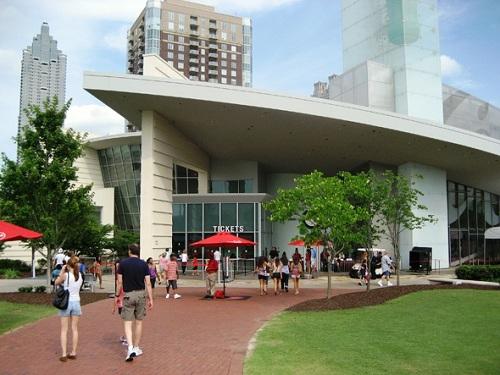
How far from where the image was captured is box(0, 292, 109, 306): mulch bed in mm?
16156

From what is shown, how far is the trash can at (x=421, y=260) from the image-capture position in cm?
3147

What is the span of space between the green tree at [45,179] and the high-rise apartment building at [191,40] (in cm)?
9787

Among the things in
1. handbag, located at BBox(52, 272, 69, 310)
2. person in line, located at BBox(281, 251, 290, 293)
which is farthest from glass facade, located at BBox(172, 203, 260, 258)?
handbag, located at BBox(52, 272, 69, 310)

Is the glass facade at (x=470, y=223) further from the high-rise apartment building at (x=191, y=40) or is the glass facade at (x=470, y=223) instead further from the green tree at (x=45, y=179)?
the high-rise apartment building at (x=191, y=40)

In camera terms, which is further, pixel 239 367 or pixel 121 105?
pixel 121 105

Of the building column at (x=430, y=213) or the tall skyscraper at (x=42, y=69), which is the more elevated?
the tall skyscraper at (x=42, y=69)

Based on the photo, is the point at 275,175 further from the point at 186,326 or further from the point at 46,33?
the point at 46,33

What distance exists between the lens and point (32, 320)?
41.5 ft

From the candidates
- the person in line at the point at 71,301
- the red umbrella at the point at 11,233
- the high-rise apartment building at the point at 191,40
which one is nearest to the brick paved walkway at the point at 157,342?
the person in line at the point at 71,301

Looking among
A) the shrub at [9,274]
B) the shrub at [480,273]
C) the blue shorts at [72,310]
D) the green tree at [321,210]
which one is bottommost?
the shrub at [9,274]

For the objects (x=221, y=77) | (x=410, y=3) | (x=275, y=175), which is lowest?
(x=275, y=175)

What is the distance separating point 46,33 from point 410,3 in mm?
144880

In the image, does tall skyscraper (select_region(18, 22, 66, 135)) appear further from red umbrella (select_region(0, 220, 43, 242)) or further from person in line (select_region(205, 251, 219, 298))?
red umbrella (select_region(0, 220, 43, 242))

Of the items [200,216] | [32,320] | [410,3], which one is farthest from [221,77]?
[32,320]
